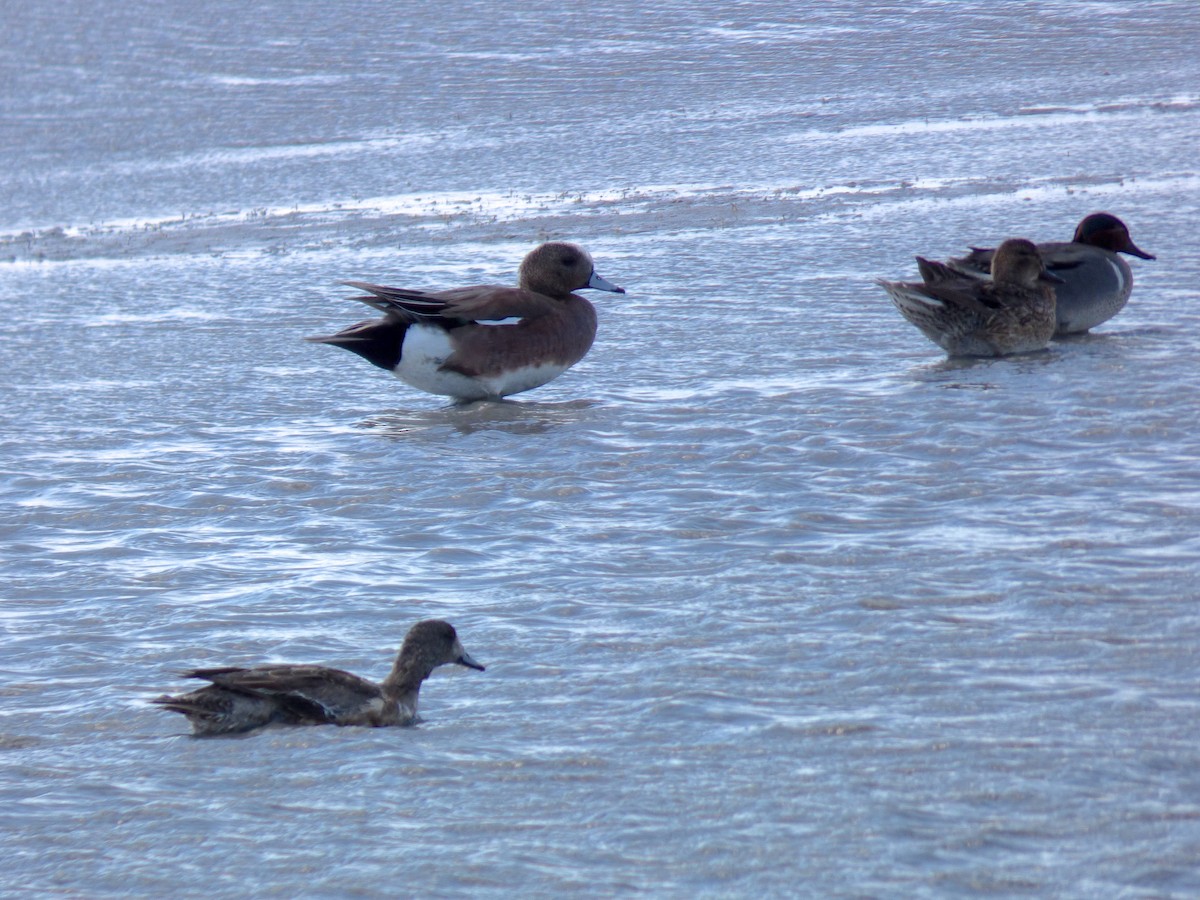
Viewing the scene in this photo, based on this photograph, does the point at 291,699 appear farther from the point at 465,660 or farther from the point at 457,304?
the point at 457,304

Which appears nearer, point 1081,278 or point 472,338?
point 472,338

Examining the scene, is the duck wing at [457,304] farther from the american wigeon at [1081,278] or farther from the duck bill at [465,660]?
the duck bill at [465,660]

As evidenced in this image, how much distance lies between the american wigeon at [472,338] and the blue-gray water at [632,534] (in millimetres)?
185

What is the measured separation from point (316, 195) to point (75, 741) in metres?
10.0

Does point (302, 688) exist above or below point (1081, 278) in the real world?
below

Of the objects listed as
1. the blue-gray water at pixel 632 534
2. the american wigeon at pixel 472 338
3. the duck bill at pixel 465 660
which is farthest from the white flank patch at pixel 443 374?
the duck bill at pixel 465 660

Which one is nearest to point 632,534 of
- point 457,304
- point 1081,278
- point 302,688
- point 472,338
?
point 302,688

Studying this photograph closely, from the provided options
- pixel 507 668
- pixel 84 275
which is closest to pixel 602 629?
pixel 507 668

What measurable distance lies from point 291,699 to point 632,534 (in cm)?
180

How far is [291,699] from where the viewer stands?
4.51 metres

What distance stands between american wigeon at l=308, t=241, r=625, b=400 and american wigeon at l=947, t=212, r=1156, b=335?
209cm

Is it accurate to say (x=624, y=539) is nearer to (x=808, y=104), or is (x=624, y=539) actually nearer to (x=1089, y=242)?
(x=1089, y=242)

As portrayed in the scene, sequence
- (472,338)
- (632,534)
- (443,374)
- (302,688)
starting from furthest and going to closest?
1. (443,374)
2. (472,338)
3. (632,534)
4. (302,688)

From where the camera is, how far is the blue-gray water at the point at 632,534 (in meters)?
3.83
